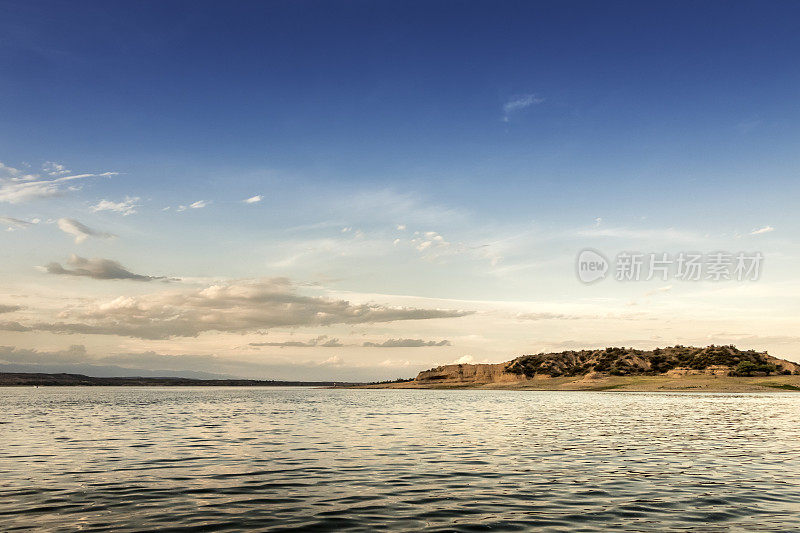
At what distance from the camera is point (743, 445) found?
37094 millimetres

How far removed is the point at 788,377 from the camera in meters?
183

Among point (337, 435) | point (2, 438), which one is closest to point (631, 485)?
point (337, 435)

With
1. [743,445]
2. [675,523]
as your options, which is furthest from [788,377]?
[675,523]

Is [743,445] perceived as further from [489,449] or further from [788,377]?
[788,377]

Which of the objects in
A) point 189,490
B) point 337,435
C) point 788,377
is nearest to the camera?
point 189,490

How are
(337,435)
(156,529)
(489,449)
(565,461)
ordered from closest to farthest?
(156,529)
(565,461)
(489,449)
(337,435)

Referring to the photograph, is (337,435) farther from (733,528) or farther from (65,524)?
(733,528)

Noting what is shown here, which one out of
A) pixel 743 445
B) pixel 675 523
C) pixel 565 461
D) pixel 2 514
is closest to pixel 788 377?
pixel 743 445

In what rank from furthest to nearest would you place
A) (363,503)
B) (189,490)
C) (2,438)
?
(2,438) → (189,490) → (363,503)

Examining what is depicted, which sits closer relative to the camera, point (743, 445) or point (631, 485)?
point (631, 485)

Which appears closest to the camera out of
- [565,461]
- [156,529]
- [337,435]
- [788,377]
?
[156,529]

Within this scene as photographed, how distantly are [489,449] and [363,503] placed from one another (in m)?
17.1

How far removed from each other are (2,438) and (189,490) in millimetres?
27444

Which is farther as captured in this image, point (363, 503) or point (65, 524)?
point (363, 503)
